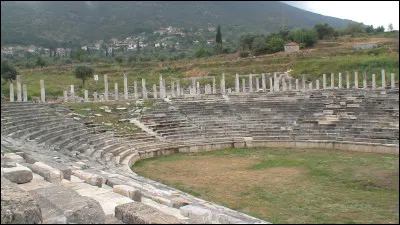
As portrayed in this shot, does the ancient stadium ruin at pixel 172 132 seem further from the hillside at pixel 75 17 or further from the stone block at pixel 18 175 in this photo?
the hillside at pixel 75 17

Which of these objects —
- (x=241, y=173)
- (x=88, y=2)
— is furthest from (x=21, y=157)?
(x=241, y=173)

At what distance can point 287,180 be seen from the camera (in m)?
12.2

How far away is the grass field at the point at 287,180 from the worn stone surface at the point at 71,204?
3.32 meters

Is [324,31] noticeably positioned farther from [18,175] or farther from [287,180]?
[18,175]

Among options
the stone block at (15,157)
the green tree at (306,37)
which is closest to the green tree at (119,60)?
the green tree at (306,37)

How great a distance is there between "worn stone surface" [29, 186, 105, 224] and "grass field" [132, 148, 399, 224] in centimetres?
332

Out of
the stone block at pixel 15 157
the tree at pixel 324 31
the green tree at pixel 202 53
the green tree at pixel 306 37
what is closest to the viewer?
the stone block at pixel 15 157

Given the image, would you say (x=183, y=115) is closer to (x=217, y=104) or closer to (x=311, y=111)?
(x=217, y=104)

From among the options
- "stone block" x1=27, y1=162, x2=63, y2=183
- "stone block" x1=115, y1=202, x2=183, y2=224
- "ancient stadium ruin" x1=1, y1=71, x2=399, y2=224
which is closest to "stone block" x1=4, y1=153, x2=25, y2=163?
"ancient stadium ruin" x1=1, y1=71, x2=399, y2=224

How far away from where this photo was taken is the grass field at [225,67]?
47531mm

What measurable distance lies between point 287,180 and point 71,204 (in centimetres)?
825

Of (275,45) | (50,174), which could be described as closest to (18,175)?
(50,174)

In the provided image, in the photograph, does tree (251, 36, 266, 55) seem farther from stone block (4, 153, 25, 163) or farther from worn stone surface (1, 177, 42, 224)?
worn stone surface (1, 177, 42, 224)

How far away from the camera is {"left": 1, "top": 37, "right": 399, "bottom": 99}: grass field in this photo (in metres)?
47.5
